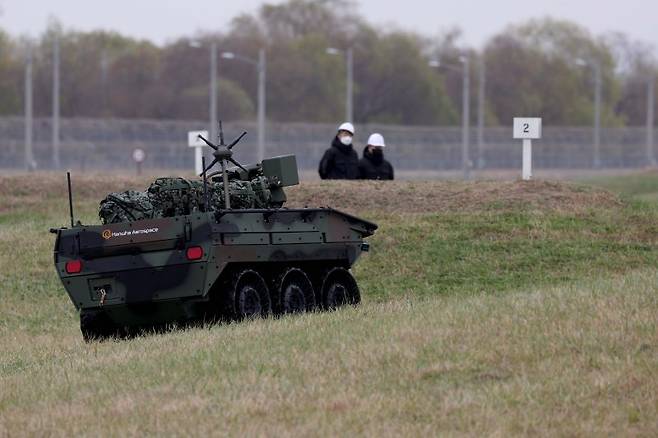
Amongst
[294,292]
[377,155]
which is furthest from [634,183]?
[294,292]

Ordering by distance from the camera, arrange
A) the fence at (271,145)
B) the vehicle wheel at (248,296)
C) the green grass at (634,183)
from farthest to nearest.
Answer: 1. the fence at (271,145)
2. the green grass at (634,183)
3. the vehicle wheel at (248,296)

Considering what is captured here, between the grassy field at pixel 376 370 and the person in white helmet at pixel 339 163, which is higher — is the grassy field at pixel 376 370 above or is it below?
below

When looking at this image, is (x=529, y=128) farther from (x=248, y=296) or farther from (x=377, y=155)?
(x=248, y=296)

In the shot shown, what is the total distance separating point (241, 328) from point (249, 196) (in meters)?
2.44

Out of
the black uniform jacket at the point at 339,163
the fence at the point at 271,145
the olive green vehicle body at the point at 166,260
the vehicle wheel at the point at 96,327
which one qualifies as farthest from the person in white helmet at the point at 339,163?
the fence at the point at 271,145

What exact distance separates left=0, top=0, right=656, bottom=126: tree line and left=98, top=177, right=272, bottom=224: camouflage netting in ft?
225

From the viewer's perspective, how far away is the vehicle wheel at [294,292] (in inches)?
672

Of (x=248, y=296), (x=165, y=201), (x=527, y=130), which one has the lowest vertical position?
(x=248, y=296)

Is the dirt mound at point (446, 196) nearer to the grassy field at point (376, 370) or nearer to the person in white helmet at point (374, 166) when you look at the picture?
the person in white helmet at point (374, 166)

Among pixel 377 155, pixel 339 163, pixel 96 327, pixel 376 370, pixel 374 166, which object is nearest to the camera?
pixel 376 370

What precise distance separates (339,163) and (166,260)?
10.5 meters

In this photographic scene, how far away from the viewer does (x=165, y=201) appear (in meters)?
16.8

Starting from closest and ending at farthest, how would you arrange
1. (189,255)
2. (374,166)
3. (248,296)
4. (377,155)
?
(189,255) < (248,296) < (377,155) < (374,166)

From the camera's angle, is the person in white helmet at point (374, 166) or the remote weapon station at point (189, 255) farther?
the person in white helmet at point (374, 166)
